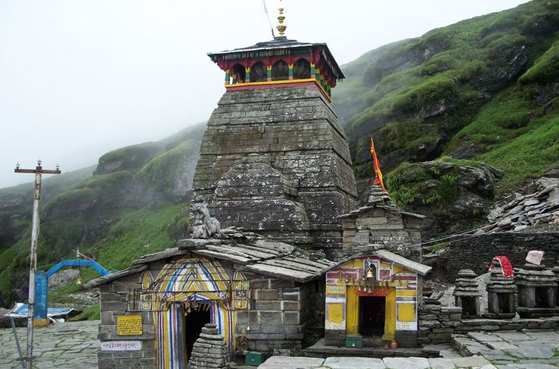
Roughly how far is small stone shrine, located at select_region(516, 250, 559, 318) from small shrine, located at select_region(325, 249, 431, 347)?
2.45 metres

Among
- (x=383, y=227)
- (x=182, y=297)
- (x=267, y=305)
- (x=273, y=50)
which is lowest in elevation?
(x=267, y=305)

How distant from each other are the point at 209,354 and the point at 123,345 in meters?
2.25

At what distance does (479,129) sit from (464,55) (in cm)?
966

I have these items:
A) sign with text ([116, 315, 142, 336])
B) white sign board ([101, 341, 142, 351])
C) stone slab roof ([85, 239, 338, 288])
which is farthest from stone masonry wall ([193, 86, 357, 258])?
white sign board ([101, 341, 142, 351])

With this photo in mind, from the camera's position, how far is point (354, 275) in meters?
12.3

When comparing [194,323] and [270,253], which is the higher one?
[270,253]

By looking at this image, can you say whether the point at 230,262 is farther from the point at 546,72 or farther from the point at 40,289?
the point at 546,72

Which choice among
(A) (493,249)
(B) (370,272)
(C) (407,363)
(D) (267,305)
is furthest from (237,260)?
(A) (493,249)

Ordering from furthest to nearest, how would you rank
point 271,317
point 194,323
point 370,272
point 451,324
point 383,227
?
point 383,227 < point 194,323 < point 271,317 < point 451,324 < point 370,272

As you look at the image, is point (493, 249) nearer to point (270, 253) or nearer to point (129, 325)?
point (270, 253)

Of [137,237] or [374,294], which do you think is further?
[137,237]

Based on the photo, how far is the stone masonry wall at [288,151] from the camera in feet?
58.4

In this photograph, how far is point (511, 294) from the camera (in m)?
12.6

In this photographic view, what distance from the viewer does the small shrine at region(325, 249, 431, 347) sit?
12.0 m
